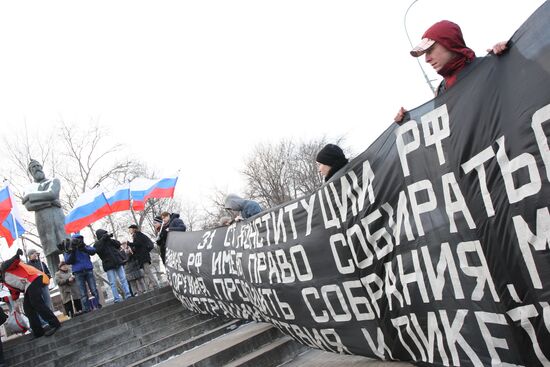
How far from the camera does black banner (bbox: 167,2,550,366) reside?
2.30m

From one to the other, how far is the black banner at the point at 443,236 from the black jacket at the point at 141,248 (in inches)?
279

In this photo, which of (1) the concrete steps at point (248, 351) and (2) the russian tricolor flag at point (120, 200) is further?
(2) the russian tricolor flag at point (120, 200)

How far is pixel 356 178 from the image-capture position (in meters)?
3.59

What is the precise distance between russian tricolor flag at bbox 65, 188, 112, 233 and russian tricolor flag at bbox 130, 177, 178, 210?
2.69 feet

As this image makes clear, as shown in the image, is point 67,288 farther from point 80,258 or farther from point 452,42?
point 452,42

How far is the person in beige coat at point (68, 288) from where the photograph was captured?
10062mm

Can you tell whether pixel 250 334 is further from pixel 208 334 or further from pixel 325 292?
pixel 325 292

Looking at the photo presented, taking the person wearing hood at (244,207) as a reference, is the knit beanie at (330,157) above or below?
below

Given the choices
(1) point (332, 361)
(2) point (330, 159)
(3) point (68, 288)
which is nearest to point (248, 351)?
(1) point (332, 361)

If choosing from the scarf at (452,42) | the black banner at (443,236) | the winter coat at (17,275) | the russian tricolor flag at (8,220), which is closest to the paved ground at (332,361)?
the black banner at (443,236)

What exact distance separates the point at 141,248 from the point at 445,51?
930 cm

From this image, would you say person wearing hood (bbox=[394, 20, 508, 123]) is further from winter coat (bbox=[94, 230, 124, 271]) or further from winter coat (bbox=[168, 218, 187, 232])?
winter coat (bbox=[94, 230, 124, 271])

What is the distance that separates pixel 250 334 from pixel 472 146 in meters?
4.16

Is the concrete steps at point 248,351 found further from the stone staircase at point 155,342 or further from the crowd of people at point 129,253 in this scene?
the crowd of people at point 129,253
